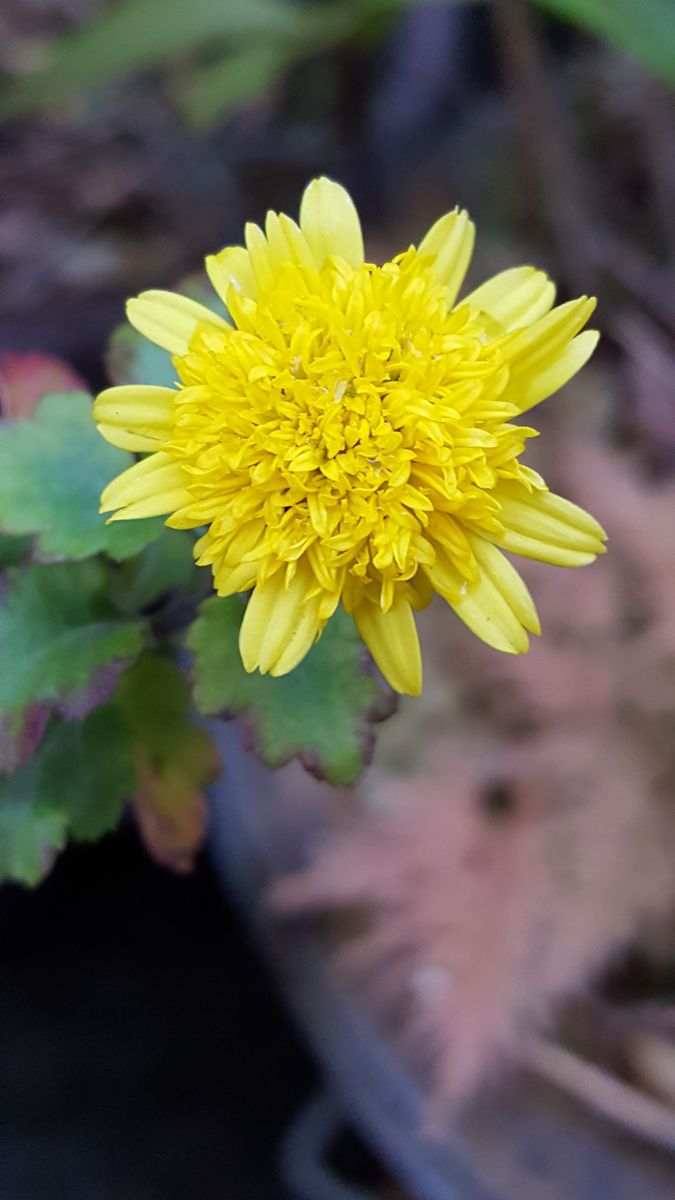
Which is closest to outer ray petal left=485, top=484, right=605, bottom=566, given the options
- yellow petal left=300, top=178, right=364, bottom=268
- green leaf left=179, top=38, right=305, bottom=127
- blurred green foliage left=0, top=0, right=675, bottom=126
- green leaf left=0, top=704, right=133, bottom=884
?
yellow petal left=300, top=178, right=364, bottom=268

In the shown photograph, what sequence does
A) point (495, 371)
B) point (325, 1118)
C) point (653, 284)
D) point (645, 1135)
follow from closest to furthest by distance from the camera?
point (495, 371), point (645, 1135), point (325, 1118), point (653, 284)

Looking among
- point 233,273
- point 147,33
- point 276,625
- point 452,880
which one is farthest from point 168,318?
point 147,33

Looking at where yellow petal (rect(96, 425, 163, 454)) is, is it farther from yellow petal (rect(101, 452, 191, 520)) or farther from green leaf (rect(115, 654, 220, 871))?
green leaf (rect(115, 654, 220, 871))

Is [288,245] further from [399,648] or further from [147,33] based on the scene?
[147,33]

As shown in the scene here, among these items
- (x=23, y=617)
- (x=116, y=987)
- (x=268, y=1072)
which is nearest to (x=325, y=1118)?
(x=268, y=1072)

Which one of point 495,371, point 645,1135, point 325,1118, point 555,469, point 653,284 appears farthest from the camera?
point 653,284

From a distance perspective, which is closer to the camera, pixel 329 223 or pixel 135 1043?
pixel 329 223

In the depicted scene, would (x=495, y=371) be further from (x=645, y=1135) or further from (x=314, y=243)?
(x=645, y=1135)
